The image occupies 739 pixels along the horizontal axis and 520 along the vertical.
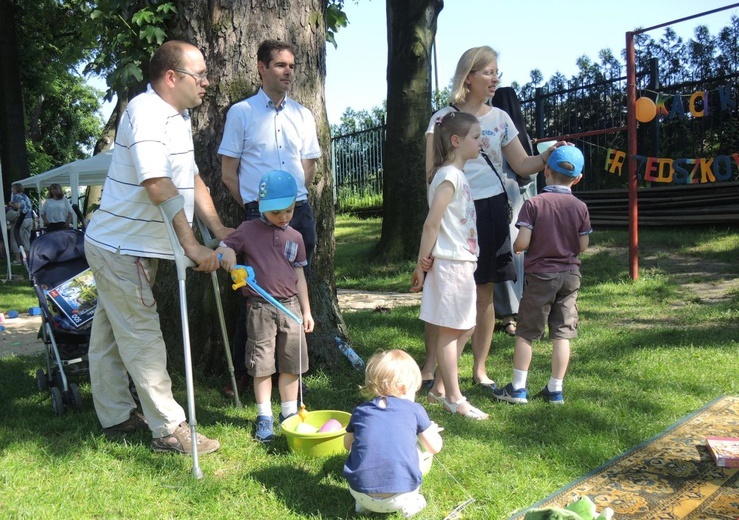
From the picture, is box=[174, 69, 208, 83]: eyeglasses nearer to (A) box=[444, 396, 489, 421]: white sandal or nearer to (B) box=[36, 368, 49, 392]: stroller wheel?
(A) box=[444, 396, 489, 421]: white sandal

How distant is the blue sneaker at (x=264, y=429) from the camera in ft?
13.0

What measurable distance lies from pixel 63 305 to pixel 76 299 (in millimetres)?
91

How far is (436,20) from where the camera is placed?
1096 cm

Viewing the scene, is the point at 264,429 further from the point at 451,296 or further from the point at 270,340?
the point at 451,296

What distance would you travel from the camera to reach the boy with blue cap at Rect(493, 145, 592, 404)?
172 inches

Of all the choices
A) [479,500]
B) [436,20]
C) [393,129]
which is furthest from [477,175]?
[436,20]

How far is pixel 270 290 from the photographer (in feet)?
13.2

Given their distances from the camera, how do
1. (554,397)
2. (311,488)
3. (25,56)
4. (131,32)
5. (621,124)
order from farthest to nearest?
1. (25,56)
2. (621,124)
3. (131,32)
4. (554,397)
5. (311,488)

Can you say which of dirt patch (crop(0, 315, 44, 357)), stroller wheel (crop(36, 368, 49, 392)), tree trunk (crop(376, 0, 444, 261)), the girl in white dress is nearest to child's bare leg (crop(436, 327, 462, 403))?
the girl in white dress

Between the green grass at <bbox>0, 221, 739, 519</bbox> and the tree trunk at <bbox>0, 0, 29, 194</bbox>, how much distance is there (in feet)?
47.6

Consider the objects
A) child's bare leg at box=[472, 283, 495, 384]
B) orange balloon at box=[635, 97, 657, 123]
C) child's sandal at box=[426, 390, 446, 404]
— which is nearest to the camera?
child's sandal at box=[426, 390, 446, 404]

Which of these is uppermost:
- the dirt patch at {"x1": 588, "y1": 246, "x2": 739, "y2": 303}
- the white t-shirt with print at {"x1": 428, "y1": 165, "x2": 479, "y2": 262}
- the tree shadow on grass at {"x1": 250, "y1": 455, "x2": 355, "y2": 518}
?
the white t-shirt with print at {"x1": 428, "y1": 165, "x2": 479, "y2": 262}

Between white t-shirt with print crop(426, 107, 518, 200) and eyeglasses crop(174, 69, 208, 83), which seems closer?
eyeglasses crop(174, 69, 208, 83)

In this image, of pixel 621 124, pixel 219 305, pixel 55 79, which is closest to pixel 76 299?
pixel 219 305
